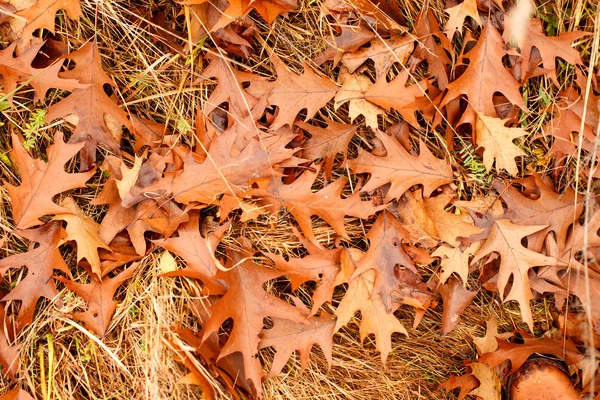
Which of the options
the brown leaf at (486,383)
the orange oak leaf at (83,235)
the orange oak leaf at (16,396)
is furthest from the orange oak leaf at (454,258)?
the orange oak leaf at (16,396)

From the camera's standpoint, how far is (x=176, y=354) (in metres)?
2.04

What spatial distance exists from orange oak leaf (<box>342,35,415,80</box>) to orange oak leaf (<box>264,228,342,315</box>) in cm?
67

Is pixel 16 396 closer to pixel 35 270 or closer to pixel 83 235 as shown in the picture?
pixel 35 270

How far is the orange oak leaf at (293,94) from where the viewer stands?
205 cm

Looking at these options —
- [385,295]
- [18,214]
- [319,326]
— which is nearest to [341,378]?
[319,326]

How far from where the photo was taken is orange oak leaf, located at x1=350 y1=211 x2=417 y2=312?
2016 mm

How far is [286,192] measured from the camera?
2.01 meters

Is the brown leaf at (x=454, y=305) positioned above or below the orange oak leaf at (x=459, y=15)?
below

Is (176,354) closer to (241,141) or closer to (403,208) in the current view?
(241,141)

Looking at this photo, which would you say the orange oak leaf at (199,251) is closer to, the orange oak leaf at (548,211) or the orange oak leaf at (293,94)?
the orange oak leaf at (293,94)

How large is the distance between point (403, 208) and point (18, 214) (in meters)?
1.41

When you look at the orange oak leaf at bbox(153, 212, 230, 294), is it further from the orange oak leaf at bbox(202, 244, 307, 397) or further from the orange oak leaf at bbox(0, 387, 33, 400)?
the orange oak leaf at bbox(0, 387, 33, 400)

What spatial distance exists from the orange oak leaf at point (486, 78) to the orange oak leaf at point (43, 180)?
1384 millimetres

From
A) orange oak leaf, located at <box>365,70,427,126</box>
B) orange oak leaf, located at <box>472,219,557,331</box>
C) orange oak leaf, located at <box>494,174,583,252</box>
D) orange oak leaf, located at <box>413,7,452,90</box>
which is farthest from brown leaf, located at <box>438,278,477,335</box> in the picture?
orange oak leaf, located at <box>413,7,452,90</box>
